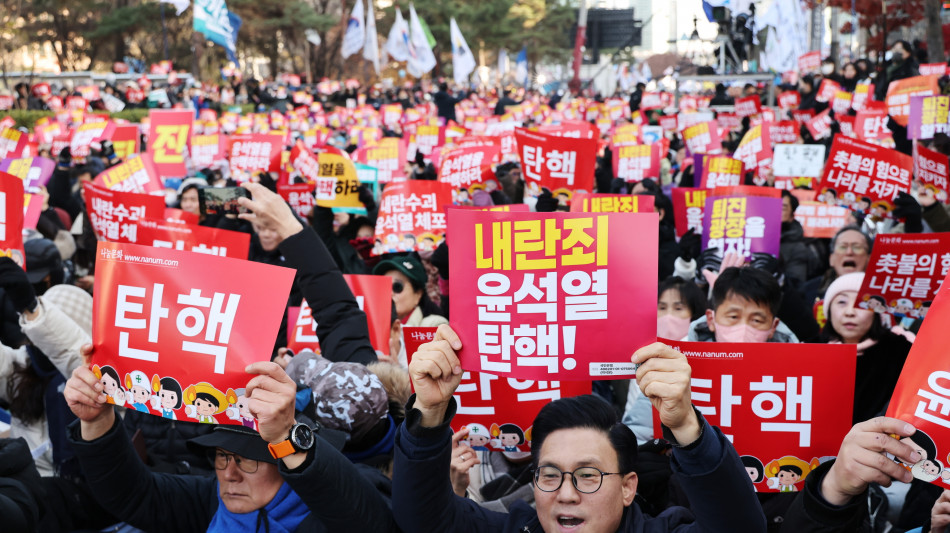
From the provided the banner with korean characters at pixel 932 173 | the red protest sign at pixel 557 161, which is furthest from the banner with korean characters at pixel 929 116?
the red protest sign at pixel 557 161

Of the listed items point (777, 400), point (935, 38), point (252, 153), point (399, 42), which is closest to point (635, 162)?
point (252, 153)

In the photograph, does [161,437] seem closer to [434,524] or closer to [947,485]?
[434,524]

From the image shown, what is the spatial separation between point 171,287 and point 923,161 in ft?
16.6

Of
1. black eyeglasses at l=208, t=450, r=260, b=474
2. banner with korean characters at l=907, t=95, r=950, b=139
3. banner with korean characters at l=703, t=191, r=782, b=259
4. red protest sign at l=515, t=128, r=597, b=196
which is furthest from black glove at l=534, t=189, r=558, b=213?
black eyeglasses at l=208, t=450, r=260, b=474

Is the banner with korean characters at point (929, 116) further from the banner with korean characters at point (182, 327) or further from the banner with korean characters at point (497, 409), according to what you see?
the banner with korean characters at point (182, 327)

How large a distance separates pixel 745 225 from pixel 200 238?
301cm

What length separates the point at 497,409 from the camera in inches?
122

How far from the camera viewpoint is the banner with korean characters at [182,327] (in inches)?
92.9

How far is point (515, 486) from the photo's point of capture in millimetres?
3041

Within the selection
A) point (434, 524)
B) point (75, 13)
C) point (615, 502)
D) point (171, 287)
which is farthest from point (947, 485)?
point (75, 13)

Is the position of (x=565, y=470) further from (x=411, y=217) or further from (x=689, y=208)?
(x=689, y=208)

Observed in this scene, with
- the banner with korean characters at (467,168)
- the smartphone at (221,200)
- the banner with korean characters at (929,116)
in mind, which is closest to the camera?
the smartphone at (221,200)

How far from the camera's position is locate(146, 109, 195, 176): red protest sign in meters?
9.70

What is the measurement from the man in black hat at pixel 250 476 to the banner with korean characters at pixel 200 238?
1.55m
